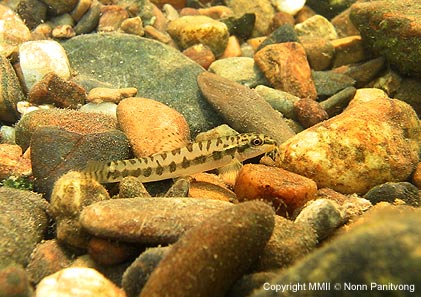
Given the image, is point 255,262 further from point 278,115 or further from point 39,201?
point 278,115

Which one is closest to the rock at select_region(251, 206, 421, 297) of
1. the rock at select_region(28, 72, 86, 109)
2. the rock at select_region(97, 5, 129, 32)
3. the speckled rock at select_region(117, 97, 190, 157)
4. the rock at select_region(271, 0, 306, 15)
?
the speckled rock at select_region(117, 97, 190, 157)

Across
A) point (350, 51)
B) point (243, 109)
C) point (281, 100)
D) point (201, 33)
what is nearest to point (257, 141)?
point (243, 109)

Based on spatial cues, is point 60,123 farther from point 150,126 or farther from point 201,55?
point 201,55

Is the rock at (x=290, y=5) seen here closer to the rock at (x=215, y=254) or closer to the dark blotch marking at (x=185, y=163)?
the dark blotch marking at (x=185, y=163)

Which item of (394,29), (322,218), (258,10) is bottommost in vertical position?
(322,218)

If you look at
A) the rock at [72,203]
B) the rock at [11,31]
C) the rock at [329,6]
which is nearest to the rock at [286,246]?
the rock at [72,203]

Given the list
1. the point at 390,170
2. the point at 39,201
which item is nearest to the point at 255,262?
the point at 39,201
